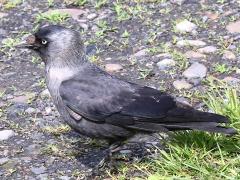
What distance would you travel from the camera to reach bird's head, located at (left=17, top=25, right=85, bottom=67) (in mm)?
5047

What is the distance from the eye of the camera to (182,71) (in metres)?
6.38

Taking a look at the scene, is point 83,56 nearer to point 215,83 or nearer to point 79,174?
point 79,174

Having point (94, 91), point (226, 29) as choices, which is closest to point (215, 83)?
point (226, 29)

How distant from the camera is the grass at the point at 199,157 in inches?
178

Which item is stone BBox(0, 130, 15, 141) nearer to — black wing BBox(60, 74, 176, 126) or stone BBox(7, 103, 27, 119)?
stone BBox(7, 103, 27, 119)

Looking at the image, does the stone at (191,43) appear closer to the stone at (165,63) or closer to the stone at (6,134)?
the stone at (165,63)

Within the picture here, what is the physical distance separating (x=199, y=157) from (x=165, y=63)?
1.94 metres

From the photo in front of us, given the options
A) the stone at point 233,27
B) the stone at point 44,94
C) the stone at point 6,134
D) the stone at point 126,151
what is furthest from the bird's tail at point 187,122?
the stone at point 233,27

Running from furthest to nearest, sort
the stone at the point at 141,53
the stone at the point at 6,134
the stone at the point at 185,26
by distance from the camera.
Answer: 1. the stone at the point at 185,26
2. the stone at the point at 141,53
3. the stone at the point at 6,134

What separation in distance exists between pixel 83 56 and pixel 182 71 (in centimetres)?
154

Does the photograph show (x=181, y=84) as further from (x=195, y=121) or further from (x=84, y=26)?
(x=84, y=26)

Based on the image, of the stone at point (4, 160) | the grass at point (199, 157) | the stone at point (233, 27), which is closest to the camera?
the grass at point (199, 157)

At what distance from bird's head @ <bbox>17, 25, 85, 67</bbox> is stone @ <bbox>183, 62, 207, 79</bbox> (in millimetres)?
1544

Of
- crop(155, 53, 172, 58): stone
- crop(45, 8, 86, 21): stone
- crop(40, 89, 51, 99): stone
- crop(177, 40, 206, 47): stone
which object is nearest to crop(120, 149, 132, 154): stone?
crop(40, 89, 51, 99): stone
